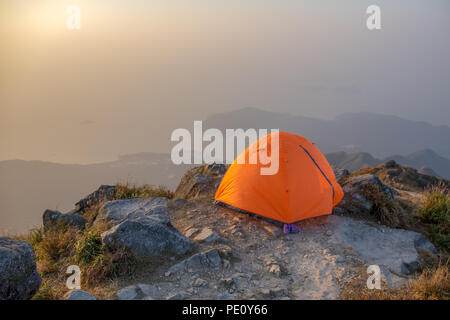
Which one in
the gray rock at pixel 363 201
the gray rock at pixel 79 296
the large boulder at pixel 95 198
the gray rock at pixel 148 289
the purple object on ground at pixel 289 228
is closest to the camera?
the gray rock at pixel 79 296

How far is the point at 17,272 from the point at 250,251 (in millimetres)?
4972

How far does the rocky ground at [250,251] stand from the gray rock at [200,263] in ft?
0.07

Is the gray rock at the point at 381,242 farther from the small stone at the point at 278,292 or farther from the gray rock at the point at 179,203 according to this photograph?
the gray rock at the point at 179,203

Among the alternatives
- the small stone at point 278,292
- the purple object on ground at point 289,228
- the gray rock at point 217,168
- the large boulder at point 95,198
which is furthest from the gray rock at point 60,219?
the small stone at point 278,292

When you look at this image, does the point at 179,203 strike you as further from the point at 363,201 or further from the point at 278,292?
the point at 363,201

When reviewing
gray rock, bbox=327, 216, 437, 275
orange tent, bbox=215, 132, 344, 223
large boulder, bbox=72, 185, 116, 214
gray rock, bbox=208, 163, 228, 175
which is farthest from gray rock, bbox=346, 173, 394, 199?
Answer: large boulder, bbox=72, 185, 116, 214

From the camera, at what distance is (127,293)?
5.45 meters

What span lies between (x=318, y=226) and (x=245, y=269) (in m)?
3.18

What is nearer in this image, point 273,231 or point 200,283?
point 200,283

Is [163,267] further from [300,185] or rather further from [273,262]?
[300,185]

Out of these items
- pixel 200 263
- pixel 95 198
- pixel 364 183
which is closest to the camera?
pixel 200 263

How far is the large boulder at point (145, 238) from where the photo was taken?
21.7ft

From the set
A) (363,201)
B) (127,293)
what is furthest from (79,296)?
(363,201)

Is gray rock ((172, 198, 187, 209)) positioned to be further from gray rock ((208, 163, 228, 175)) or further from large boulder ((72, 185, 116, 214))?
large boulder ((72, 185, 116, 214))
